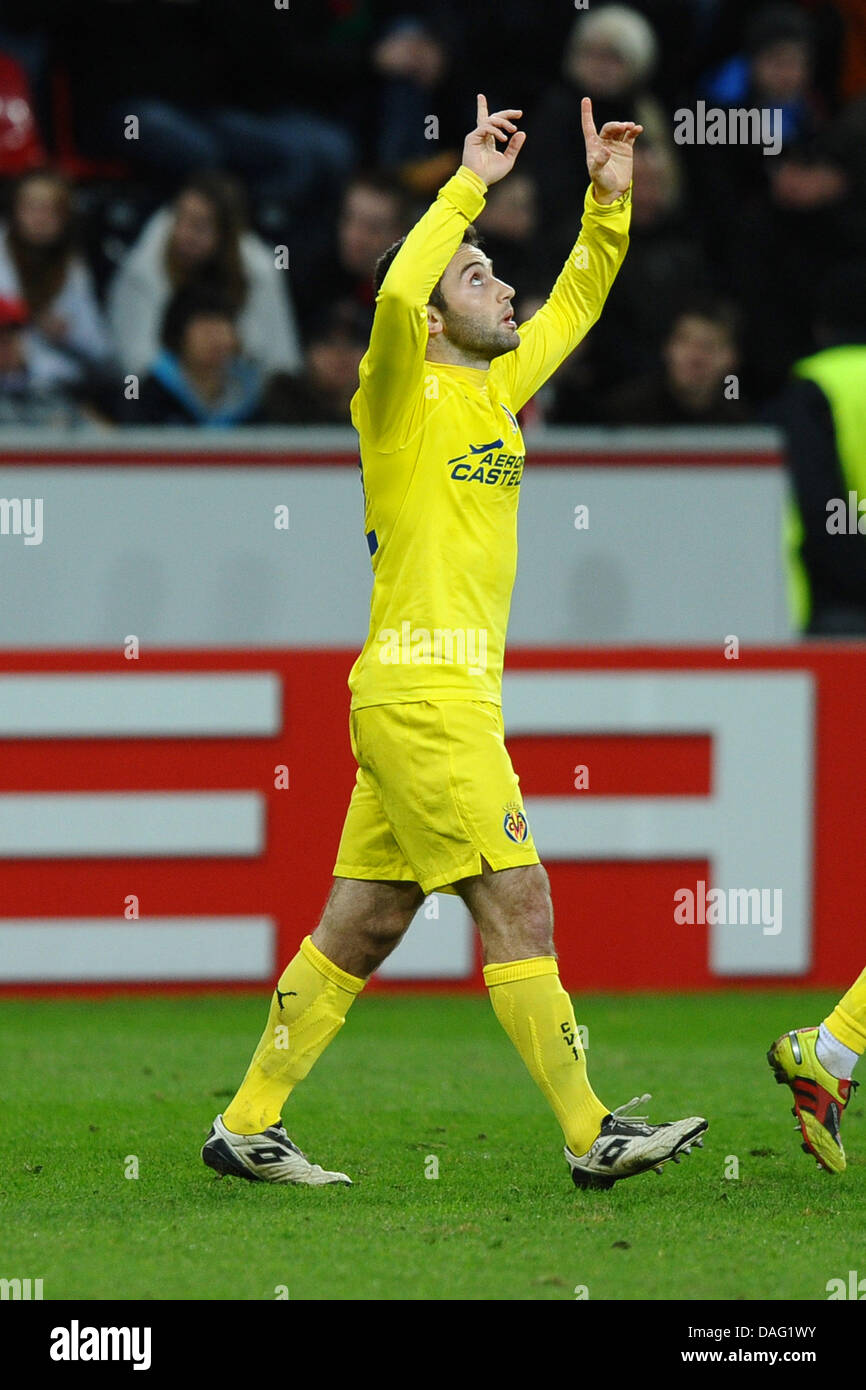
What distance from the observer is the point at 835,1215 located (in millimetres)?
4695

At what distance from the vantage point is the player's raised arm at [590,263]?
5141mm

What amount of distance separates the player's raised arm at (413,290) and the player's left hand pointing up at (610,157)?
1.16 feet

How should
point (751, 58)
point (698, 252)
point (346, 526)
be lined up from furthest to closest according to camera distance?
point (751, 58) < point (698, 252) < point (346, 526)

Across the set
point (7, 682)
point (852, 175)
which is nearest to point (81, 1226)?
point (7, 682)

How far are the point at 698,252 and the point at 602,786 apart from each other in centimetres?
360

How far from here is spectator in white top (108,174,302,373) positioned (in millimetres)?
9484

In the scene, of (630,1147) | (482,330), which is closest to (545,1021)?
(630,1147)

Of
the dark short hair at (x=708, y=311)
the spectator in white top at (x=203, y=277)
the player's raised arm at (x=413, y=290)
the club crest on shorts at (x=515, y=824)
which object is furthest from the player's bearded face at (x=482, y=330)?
the dark short hair at (x=708, y=311)

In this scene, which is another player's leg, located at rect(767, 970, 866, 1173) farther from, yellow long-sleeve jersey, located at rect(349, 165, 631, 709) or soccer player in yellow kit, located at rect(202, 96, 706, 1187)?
yellow long-sleeve jersey, located at rect(349, 165, 631, 709)

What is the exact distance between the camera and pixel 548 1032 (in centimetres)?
477

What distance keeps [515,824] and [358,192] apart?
19.3ft

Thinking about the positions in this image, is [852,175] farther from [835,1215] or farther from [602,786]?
[835,1215]

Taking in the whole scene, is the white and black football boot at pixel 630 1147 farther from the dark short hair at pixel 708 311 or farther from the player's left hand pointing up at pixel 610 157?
the dark short hair at pixel 708 311

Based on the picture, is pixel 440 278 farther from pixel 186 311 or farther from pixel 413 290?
pixel 186 311
